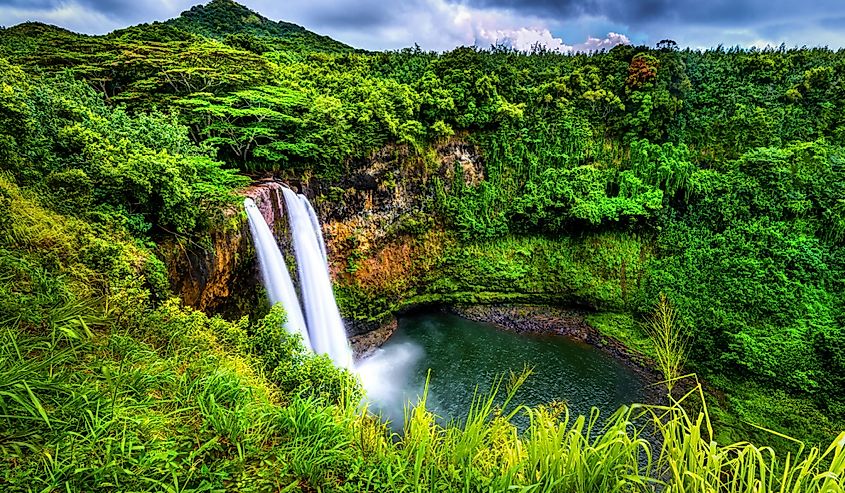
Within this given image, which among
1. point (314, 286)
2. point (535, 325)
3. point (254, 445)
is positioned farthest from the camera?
point (535, 325)

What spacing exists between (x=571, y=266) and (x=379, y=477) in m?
12.3

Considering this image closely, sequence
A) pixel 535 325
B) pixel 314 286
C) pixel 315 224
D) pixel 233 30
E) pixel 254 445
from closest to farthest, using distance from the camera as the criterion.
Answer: pixel 254 445 → pixel 314 286 → pixel 315 224 → pixel 535 325 → pixel 233 30

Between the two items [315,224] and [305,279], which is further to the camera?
[315,224]

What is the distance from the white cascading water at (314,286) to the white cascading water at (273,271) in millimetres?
585

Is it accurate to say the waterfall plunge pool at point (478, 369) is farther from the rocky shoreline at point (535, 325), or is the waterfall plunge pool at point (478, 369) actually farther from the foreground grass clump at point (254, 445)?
the foreground grass clump at point (254, 445)

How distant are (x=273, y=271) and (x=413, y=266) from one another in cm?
583

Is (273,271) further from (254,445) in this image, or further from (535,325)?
(535,325)

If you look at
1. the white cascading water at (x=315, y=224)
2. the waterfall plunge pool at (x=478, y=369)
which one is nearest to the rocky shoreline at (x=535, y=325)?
the waterfall plunge pool at (x=478, y=369)

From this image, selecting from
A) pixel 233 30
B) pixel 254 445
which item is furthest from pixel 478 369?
pixel 233 30

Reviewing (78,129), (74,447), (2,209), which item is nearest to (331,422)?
(74,447)

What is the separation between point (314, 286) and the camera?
9.37m

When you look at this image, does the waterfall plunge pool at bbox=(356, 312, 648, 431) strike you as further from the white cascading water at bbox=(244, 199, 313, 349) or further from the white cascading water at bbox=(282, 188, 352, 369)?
the white cascading water at bbox=(244, 199, 313, 349)

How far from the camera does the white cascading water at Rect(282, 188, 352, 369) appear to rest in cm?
900

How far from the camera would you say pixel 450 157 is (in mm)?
13414
